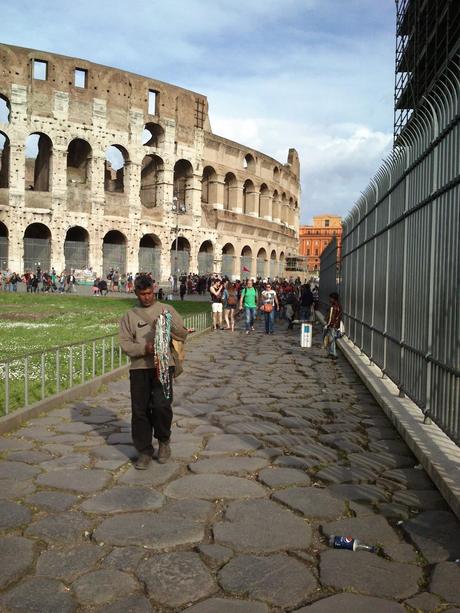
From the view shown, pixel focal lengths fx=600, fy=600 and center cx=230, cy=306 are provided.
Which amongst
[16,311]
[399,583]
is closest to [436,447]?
[399,583]

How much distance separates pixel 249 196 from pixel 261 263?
528cm

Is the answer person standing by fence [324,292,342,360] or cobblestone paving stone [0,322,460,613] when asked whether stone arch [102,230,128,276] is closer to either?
person standing by fence [324,292,342,360]

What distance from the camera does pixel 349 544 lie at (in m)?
2.95

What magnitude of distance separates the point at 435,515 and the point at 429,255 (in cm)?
215

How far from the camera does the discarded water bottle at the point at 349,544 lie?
9.62 ft

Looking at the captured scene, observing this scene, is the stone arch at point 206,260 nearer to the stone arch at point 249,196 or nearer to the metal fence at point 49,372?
the stone arch at point 249,196

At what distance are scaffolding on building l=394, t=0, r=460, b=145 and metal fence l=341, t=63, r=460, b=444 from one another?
31.2ft

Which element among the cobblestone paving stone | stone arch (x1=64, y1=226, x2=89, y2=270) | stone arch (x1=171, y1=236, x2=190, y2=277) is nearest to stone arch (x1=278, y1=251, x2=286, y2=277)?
stone arch (x1=171, y1=236, x2=190, y2=277)

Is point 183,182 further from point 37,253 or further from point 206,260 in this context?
point 37,253

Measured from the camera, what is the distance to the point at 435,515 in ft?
11.1

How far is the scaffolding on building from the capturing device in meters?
17.0

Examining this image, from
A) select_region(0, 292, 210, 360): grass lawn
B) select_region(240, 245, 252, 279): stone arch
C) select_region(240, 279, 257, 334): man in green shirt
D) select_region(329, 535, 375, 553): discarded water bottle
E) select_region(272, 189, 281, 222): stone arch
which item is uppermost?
select_region(272, 189, 281, 222): stone arch

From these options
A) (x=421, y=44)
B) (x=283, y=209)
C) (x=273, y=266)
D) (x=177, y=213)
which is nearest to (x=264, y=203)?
(x=283, y=209)

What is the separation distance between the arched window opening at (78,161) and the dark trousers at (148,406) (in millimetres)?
32731
